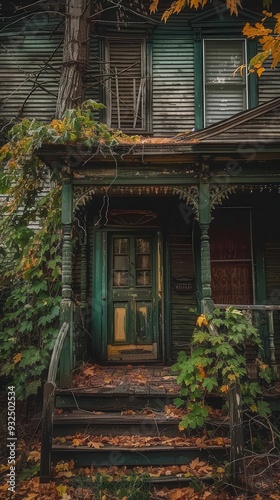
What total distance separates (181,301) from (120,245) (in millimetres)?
1613

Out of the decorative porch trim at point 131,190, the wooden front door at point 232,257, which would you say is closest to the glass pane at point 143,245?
the wooden front door at point 232,257

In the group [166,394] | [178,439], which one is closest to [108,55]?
[166,394]

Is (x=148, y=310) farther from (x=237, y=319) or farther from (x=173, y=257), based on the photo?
(x=237, y=319)

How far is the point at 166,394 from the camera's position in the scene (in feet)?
16.6

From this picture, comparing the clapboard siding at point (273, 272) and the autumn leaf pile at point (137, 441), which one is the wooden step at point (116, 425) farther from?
the clapboard siding at point (273, 272)

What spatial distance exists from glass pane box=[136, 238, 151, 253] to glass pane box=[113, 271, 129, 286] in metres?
0.52

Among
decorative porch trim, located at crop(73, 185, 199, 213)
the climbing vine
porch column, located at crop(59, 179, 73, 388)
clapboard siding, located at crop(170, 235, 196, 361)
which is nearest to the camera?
porch column, located at crop(59, 179, 73, 388)

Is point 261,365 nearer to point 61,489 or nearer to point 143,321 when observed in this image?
point 143,321

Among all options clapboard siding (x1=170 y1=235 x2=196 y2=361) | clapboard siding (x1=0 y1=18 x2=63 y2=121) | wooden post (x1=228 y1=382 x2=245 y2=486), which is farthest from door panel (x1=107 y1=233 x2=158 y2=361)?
clapboard siding (x1=0 y1=18 x2=63 y2=121)

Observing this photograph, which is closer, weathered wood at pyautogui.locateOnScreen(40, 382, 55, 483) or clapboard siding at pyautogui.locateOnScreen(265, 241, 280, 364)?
weathered wood at pyautogui.locateOnScreen(40, 382, 55, 483)

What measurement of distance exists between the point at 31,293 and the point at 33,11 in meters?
6.60

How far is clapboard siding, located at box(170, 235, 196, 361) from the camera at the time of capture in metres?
7.29

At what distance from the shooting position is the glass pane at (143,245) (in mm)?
7449

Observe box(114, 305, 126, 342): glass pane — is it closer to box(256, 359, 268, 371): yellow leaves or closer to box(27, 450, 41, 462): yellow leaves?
box(27, 450, 41, 462): yellow leaves
